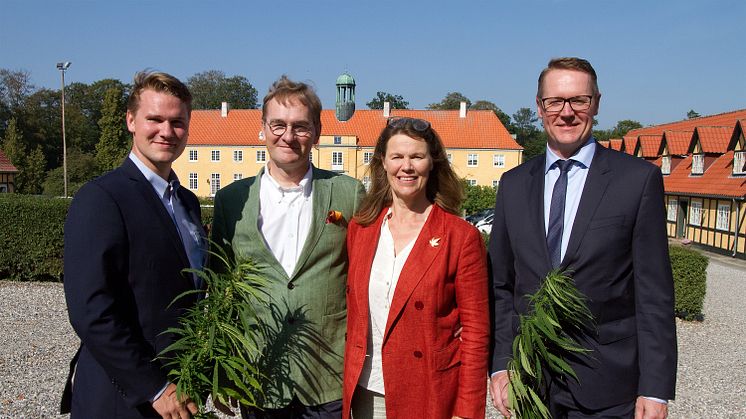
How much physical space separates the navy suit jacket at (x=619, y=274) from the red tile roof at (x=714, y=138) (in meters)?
31.3

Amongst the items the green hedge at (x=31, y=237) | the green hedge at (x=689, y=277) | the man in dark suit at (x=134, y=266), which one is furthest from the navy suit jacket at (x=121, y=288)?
the green hedge at (x=31, y=237)

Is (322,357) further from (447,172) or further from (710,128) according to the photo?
(710,128)

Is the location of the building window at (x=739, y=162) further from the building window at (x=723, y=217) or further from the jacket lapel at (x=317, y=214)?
the jacket lapel at (x=317, y=214)

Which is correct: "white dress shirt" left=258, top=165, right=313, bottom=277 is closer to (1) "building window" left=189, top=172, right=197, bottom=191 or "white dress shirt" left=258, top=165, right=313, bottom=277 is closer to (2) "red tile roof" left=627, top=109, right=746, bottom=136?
(2) "red tile roof" left=627, top=109, right=746, bottom=136

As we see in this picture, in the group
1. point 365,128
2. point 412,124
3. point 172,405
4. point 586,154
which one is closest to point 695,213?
point 586,154

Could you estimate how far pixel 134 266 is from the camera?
2926 mm

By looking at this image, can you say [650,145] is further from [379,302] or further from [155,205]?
[155,205]

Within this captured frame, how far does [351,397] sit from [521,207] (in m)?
1.51

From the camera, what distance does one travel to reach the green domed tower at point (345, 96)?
65250mm

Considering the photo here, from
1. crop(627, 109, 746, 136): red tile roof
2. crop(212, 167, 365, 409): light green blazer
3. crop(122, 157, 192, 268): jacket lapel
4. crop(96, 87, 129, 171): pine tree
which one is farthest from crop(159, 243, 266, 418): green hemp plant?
crop(96, 87, 129, 171): pine tree

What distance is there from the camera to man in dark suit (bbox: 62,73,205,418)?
9.12 ft

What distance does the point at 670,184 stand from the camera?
107 ft

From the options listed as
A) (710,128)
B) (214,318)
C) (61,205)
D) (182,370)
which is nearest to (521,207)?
(214,318)

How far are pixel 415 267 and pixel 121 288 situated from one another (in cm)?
158
